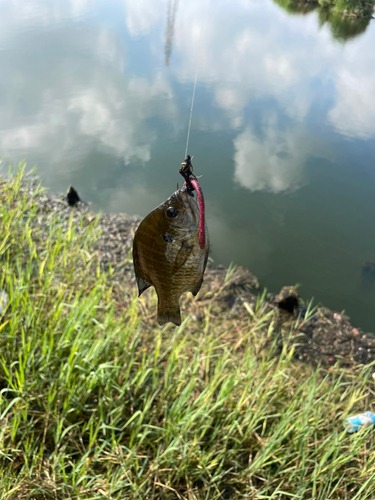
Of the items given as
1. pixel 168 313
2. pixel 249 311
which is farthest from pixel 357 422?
pixel 168 313

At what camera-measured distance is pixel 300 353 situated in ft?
11.1

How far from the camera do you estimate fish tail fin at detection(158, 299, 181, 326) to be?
0.86m

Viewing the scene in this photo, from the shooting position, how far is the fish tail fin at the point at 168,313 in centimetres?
86

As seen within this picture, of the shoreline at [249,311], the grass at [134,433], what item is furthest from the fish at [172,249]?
the shoreline at [249,311]

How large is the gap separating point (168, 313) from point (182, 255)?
0.51 feet

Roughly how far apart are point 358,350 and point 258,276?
1401 millimetres

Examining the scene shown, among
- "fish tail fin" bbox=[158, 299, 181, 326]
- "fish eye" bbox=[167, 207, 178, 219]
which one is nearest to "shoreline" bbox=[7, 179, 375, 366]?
"fish tail fin" bbox=[158, 299, 181, 326]

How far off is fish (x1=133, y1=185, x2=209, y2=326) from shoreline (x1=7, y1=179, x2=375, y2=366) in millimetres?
2315

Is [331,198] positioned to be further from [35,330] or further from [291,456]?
[35,330]

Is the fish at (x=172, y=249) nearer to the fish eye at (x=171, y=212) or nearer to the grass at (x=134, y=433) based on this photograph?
the fish eye at (x=171, y=212)

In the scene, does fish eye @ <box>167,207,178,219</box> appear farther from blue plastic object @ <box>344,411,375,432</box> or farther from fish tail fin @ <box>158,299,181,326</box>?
blue plastic object @ <box>344,411,375,432</box>

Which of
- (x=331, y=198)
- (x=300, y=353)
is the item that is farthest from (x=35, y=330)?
(x=331, y=198)

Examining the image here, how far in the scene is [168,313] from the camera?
0.87 metres

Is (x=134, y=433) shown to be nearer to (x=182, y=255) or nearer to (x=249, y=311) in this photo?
(x=182, y=255)
